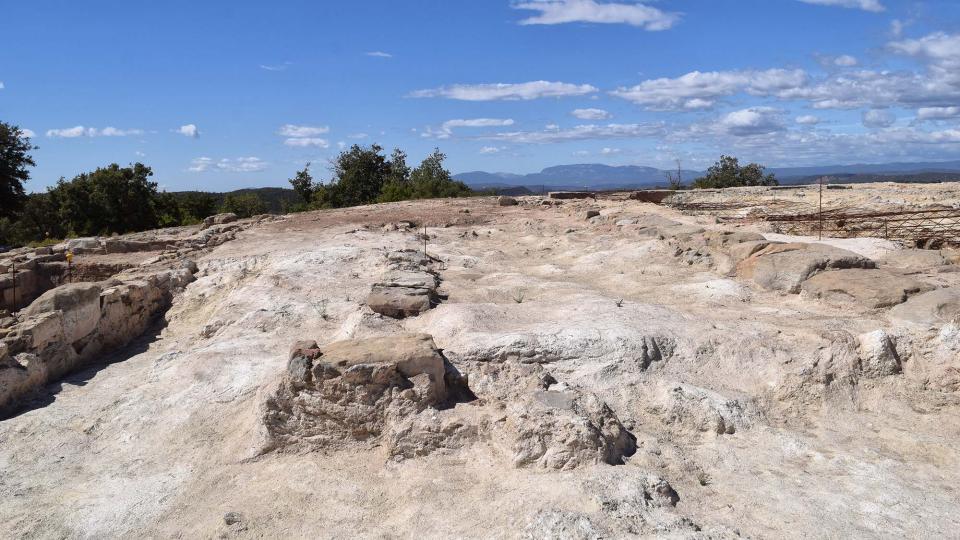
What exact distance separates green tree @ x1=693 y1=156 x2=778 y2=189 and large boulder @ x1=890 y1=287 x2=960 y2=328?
105 feet

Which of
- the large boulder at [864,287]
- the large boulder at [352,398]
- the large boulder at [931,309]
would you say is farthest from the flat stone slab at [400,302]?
the large boulder at [931,309]

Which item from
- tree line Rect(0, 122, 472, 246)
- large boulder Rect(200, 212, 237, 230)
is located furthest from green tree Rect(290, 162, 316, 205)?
large boulder Rect(200, 212, 237, 230)

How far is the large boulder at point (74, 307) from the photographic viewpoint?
24.2 feet

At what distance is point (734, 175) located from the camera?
128 ft

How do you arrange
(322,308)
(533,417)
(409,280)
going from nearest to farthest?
(533,417) → (322,308) → (409,280)

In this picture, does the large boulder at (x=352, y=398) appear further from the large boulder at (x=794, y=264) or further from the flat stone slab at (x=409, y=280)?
the large boulder at (x=794, y=264)

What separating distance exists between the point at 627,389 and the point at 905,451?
197 centimetres

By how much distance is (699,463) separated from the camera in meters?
4.62

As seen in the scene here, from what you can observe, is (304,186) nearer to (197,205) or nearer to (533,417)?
(197,205)

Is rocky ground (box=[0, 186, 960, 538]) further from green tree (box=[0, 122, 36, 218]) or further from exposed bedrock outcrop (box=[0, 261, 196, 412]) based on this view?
green tree (box=[0, 122, 36, 218])

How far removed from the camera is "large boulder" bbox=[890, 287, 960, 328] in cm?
584

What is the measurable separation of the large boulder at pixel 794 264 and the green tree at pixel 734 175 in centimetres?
3040

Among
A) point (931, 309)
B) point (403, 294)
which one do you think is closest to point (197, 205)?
point (403, 294)

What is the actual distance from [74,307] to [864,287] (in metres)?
8.50
